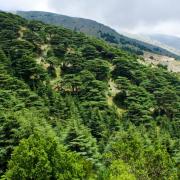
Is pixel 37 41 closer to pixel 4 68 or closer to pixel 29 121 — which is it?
pixel 4 68

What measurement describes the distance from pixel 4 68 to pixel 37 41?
4530cm

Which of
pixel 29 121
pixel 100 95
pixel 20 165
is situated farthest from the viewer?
pixel 100 95

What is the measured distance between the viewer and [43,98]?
110875mm

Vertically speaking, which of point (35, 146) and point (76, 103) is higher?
point (35, 146)

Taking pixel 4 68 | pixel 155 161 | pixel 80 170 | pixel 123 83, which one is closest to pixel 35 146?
pixel 80 170

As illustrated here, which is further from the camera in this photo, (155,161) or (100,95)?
(100,95)

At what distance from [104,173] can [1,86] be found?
57026 mm

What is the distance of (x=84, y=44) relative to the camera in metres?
177

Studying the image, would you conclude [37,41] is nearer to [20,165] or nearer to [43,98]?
[43,98]

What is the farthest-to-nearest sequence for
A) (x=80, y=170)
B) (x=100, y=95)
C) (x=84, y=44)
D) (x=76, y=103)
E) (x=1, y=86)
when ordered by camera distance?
(x=84, y=44) → (x=100, y=95) → (x=76, y=103) → (x=1, y=86) → (x=80, y=170)

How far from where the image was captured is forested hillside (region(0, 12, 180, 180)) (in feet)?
176

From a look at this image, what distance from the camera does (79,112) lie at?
109 meters

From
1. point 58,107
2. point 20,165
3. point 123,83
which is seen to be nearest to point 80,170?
point 20,165

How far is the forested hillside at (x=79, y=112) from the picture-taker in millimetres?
53750
